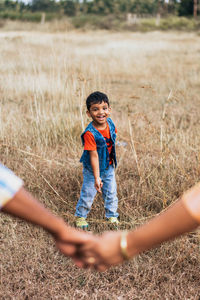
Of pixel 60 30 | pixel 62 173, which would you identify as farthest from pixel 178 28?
pixel 62 173

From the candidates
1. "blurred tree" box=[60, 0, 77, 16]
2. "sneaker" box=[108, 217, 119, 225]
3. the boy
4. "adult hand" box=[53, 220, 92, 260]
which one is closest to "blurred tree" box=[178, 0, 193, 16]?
"blurred tree" box=[60, 0, 77, 16]

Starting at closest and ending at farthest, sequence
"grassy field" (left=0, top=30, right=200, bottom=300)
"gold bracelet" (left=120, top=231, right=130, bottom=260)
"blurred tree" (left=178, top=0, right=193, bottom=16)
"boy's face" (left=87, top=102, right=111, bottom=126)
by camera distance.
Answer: "gold bracelet" (left=120, top=231, right=130, bottom=260)
"grassy field" (left=0, top=30, right=200, bottom=300)
"boy's face" (left=87, top=102, right=111, bottom=126)
"blurred tree" (left=178, top=0, right=193, bottom=16)

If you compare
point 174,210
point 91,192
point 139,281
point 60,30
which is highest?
point 60,30

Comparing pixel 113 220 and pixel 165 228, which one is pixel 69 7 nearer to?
pixel 113 220

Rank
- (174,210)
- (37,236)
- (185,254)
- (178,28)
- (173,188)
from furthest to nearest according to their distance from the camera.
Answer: (178,28) → (173,188) → (37,236) → (185,254) → (174,210)

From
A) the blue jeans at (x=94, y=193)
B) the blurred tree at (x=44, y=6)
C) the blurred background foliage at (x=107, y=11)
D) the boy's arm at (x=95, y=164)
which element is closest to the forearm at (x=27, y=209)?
the boy's arm at (x=95, y=164)

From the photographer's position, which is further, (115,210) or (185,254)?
(115,210)

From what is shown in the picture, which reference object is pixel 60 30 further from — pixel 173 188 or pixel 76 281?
pixel 76 281

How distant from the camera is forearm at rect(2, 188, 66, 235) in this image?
3.24 ft

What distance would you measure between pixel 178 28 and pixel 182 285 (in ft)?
99.2

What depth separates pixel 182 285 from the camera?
6.08ft

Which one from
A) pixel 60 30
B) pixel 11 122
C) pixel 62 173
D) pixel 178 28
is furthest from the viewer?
pixel 178 28

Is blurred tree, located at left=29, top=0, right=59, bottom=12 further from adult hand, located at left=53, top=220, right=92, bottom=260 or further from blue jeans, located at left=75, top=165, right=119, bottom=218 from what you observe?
adult hand, located at left=53, top=220, right=92, bottom=260

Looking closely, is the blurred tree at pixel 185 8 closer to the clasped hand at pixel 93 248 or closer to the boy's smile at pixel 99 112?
the boy's smile at pixel 99 112
